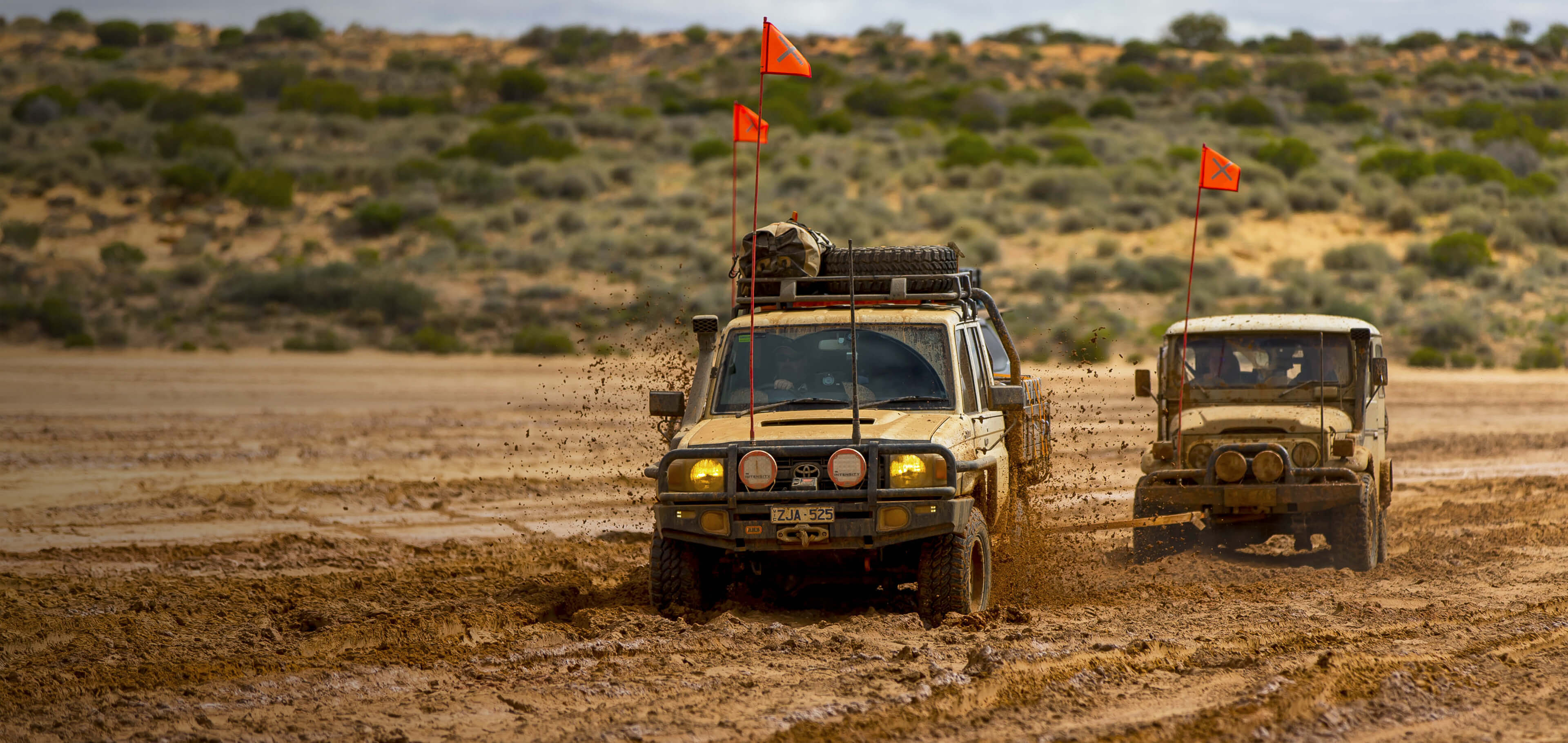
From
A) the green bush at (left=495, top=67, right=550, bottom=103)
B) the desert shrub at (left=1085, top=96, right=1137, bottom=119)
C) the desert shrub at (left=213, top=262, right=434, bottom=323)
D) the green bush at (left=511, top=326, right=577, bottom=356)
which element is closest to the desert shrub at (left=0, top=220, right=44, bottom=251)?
the desert shrub at (left=213, top=262, right=434, bottom=323)

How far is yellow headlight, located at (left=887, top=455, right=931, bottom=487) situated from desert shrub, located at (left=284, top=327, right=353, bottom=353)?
25995 mm

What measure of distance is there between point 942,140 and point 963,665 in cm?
4794

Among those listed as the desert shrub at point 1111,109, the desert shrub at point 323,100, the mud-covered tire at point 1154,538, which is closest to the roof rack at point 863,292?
the mud-covered tire at point 1154,538

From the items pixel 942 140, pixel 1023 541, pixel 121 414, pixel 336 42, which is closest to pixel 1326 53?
pixel 942 140

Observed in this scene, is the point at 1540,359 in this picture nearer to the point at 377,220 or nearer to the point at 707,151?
the point at 707,151

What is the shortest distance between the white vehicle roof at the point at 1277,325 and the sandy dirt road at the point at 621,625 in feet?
5.68

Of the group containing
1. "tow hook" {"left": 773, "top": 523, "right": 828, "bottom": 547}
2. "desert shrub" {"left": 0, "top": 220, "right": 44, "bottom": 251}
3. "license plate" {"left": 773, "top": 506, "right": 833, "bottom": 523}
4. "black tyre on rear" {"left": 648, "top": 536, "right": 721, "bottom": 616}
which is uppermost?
"desert shrub" {"left": 0, "top": 220, "right": 44, "bottom": 251}

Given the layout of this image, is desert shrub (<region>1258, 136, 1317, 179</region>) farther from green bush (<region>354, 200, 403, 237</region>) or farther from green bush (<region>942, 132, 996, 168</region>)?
green bush (<region>354, 200, 403, 237</region>)

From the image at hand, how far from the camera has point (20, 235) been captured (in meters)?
38.7

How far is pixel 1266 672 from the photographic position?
7.04 m

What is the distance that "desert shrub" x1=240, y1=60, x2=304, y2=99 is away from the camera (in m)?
62.8

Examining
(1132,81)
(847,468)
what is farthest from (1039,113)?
(847,468)

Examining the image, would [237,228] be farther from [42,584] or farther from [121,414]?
[42,584]

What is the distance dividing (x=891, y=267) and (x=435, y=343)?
78.6ft
